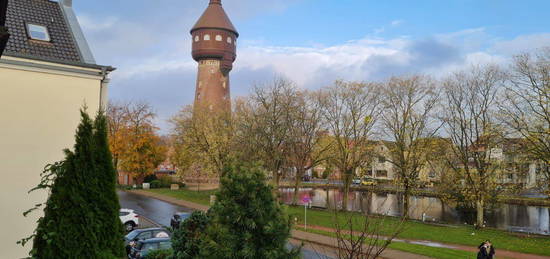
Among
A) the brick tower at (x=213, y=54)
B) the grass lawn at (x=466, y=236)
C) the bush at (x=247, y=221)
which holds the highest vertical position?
the brick tower at (x=213, y=54)

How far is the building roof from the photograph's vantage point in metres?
12.4

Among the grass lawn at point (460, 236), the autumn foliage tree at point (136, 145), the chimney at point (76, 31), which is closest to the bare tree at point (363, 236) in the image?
the chimney at point (76, 31)

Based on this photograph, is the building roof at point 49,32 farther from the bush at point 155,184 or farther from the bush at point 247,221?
the bush at point 155,184

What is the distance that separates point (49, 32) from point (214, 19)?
52813 millimetres

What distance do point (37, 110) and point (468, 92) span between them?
1169 inches

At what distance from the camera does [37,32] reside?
44.9 ft

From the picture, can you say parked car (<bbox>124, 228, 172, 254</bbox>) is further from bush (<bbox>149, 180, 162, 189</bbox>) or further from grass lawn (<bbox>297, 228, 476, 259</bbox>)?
bush (<bbox>149, 180, 162, 189</bbox>)

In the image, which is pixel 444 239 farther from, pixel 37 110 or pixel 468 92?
pixel 37 110

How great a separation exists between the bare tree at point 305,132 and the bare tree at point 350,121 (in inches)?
33.3

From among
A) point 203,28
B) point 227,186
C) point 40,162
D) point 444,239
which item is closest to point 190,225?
point 227,186

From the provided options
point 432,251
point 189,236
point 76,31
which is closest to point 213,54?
point 432,251

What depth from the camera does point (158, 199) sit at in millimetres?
42125

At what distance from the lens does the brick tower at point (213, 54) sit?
2514 inches

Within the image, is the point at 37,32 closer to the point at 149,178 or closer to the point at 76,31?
the point at 76,31
